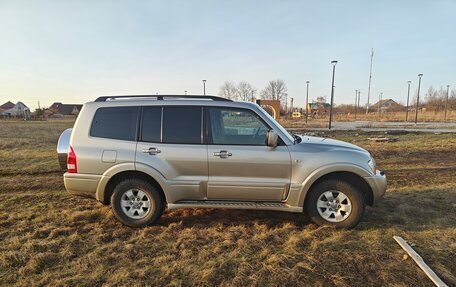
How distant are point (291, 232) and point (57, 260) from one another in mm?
3028

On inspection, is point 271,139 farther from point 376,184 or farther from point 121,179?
point 121,179

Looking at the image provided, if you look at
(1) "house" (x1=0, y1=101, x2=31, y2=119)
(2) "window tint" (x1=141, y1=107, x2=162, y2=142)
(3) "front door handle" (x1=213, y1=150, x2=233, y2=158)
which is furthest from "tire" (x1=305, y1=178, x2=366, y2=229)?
(1) "house" (x1=0, y1=101, x2=31, y2=119)

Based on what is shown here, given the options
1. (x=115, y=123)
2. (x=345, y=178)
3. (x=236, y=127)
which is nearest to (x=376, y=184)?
(x=345, y=178)

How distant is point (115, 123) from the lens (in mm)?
4254

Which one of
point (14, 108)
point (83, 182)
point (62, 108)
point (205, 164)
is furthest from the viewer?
point (62, 108)

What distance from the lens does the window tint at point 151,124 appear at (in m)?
4.19

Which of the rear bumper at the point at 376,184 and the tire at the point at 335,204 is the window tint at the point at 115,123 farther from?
the rear bumper at the point at 376,184

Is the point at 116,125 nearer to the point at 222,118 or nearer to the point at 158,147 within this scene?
the point at 158,147

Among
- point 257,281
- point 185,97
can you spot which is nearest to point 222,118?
point 185,97

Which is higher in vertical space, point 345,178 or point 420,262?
point 345,178

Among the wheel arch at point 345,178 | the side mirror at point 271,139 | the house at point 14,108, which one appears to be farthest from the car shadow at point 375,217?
the house at point 14,108

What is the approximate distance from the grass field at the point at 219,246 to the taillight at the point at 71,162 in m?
0.87

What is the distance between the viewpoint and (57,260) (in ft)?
10.7

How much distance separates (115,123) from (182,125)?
104cm
